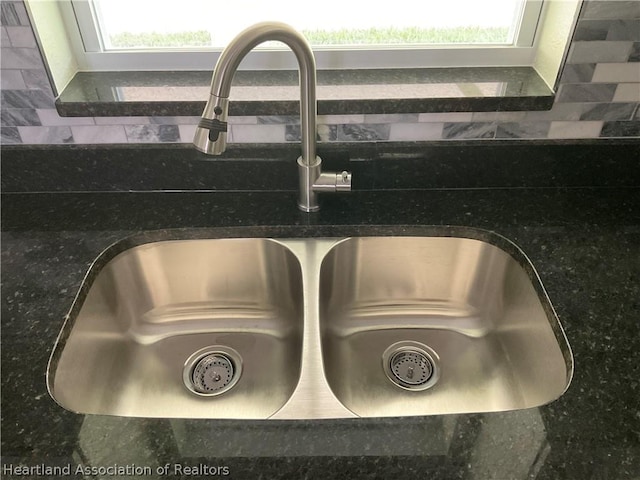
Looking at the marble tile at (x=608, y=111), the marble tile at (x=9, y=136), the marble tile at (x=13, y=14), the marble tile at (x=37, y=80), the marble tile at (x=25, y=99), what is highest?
the marble tile at (x=13, y=14)

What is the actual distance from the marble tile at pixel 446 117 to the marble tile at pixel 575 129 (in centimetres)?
16

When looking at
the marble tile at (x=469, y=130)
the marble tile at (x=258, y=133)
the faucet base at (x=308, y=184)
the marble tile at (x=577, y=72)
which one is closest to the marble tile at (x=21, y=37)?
the marble tile at (x=258, y=133)

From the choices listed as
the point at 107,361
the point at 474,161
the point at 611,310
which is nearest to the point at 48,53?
the point at 107,361

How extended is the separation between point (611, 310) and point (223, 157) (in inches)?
28.6

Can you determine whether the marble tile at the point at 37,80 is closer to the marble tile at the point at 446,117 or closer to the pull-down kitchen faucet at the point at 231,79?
the pull-down kitchen faucet at the point at 231,79

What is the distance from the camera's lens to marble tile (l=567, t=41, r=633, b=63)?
94 cm

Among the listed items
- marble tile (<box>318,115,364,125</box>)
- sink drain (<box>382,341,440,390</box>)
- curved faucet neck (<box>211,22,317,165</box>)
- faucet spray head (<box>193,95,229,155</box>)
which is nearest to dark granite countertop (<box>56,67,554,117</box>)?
marble tile (<box>318,115,364,125</box>)

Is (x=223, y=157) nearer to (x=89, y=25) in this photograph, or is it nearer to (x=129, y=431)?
(x=89, y=25)

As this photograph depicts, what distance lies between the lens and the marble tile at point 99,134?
3.41 ft

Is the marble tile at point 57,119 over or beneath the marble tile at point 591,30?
beneath

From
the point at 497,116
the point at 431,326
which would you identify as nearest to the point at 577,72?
the point at 497,116

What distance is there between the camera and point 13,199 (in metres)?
1.09

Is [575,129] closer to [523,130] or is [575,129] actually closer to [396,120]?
[523,130]

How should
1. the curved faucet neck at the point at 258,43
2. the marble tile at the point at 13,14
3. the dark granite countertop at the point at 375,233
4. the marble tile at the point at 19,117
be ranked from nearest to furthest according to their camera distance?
the dark granite countertop at the point at 375,233 → the curved faucet neck at the point at 258,43 → the marble tile at the point at 13,14 → the marble tile at the point at 19,117
